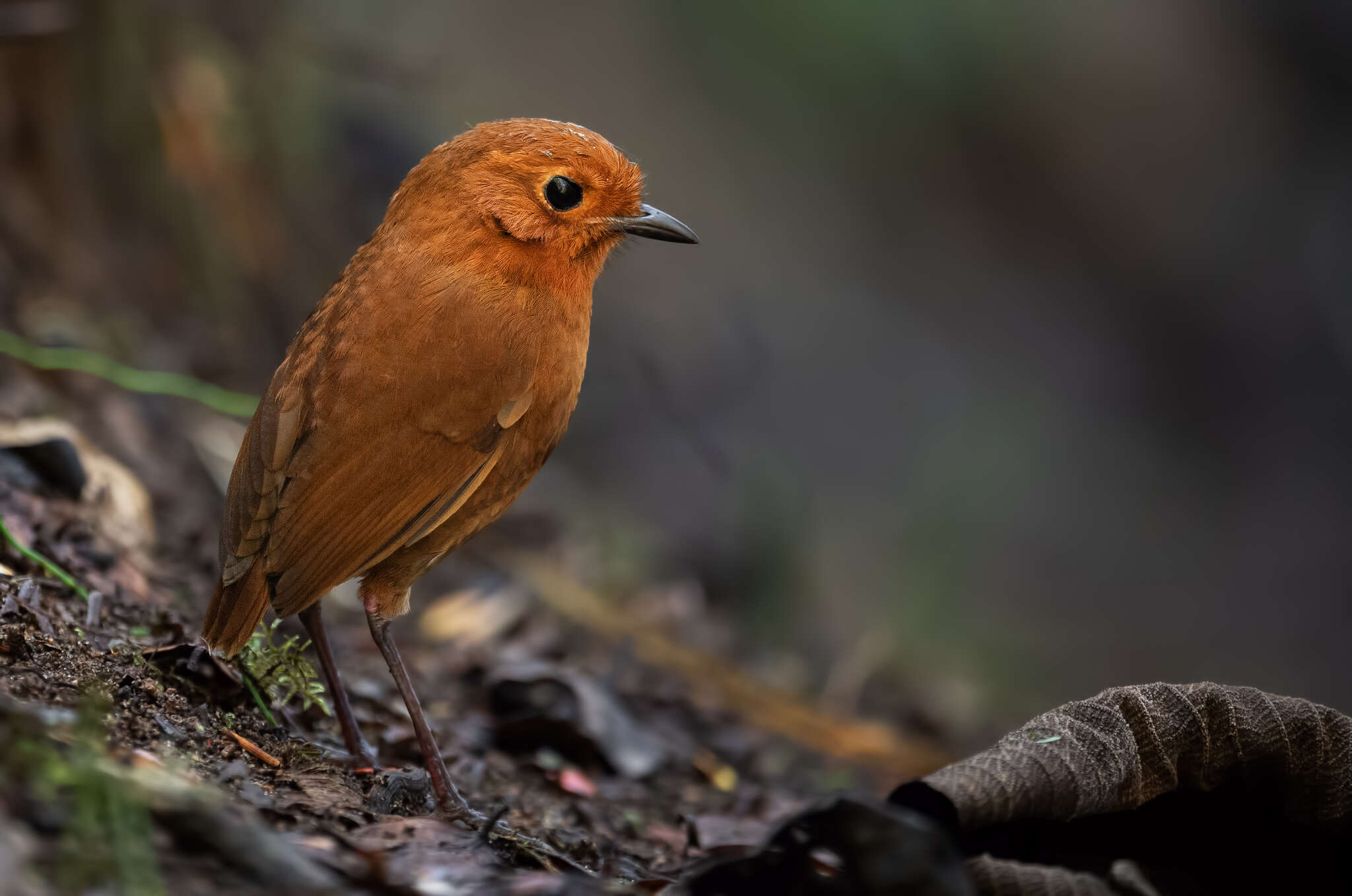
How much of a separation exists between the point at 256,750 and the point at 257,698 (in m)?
0.31

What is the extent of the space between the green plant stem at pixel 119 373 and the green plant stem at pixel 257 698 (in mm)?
1468

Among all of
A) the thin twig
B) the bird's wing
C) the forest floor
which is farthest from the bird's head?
the thin twig

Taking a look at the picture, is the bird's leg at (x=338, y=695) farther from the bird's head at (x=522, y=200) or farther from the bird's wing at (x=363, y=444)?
the bird's head at (x=522, y=200)

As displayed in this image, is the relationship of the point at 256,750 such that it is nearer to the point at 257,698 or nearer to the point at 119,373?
the point at 257,698

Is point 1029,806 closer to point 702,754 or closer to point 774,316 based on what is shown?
point 702,754

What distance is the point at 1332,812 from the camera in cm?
224

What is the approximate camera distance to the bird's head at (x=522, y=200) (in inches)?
127

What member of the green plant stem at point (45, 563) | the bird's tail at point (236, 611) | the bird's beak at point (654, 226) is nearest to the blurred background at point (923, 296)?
the bird's beak at point (654, 226)

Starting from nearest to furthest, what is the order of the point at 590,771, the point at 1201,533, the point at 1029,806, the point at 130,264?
the point at 1029,806
the point at 590,771
the point at 130,264
the point at 1201,533

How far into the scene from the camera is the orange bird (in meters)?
2.90

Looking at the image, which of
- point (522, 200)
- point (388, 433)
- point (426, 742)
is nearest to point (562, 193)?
point (522, 200)

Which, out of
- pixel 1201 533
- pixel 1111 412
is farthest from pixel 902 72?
pixel 1201 533

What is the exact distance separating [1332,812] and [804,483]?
5.29 metres

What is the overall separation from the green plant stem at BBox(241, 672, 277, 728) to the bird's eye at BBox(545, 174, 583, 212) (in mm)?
1494
